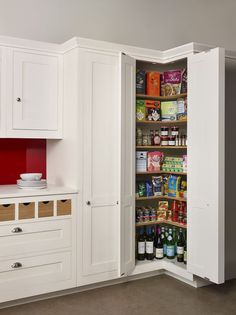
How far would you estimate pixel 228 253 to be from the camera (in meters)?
3.92

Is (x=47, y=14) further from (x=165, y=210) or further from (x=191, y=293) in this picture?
(x=191, y=293)

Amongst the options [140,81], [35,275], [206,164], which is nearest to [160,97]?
[140,81]

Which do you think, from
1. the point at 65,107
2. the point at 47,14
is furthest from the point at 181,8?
the point at 65,107

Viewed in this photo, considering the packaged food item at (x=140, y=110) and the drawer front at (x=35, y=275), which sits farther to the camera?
the packaged food item at (x=140, y=110)

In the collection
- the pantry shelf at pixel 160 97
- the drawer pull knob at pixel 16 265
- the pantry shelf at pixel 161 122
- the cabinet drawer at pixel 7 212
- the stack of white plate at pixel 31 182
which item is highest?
the pantry shelf at pixel 160 97

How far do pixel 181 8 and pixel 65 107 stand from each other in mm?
1962

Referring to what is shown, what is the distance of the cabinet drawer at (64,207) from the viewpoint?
317 cm

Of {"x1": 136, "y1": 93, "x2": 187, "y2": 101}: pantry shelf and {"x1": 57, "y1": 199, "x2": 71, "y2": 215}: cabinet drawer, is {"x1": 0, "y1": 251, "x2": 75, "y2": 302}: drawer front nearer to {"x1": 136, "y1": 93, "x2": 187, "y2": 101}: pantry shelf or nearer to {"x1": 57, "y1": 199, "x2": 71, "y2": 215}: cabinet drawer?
{"x1": 57, "y1": 199, "x2": 71, "y2": 215}: cabinet drawer

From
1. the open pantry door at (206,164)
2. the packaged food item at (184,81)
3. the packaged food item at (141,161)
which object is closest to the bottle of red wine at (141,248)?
the open pantry door at (206,164)

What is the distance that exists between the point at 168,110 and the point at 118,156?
0.78 meters

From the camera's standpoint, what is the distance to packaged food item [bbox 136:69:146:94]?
12.3 ft

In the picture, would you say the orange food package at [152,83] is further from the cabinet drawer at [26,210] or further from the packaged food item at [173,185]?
the cabinet drawer at [26,210]

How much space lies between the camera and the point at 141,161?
3748 mm

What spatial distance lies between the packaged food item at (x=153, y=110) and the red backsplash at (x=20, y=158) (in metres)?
1.05
